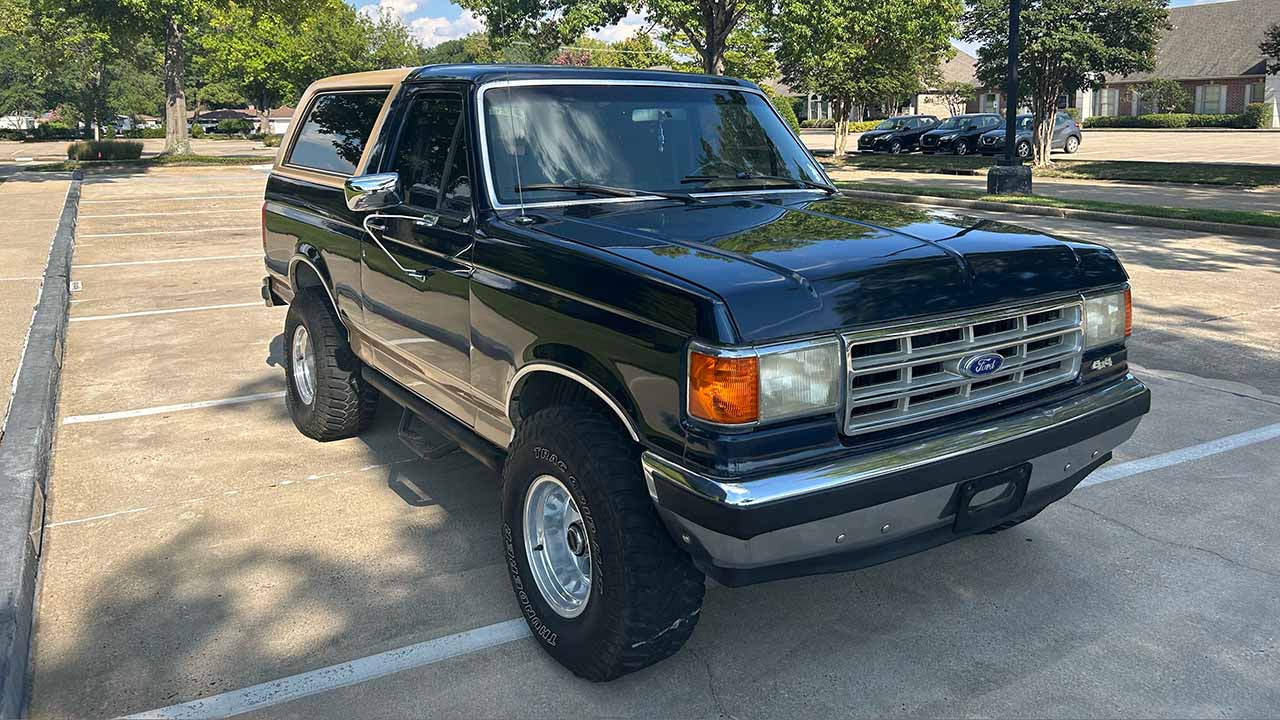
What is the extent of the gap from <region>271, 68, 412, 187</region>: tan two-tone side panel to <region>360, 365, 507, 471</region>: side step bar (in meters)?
1.03

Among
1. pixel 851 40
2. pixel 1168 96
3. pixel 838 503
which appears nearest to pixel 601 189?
pixel 838 503

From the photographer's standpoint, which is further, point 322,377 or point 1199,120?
point 1199,120

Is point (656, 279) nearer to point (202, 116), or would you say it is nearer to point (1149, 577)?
point (1149, 577)

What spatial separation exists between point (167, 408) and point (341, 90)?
256cm

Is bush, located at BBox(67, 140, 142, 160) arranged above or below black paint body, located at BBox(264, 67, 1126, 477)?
above

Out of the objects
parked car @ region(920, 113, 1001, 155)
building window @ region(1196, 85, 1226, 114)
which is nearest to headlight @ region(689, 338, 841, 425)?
parked car @ region(920, 113, 1001, 155)

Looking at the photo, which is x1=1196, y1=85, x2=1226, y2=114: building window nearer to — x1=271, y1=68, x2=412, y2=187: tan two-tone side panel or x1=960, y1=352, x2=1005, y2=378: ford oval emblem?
x1=271, y1=68, x2=412, y2=187: tan two-tone side panel

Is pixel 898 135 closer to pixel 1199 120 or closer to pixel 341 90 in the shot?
pixel 1199 120

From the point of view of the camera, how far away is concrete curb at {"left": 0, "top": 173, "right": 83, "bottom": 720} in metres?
3.51

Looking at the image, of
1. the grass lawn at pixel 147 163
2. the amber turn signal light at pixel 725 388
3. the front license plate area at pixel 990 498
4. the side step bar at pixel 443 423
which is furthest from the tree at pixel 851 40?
the amber turn signal light at pixel 725 388

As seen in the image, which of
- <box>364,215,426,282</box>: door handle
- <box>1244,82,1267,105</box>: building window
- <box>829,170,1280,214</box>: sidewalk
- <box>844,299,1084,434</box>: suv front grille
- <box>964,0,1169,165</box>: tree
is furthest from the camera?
<box>1244,82,1267,105</box>: building window

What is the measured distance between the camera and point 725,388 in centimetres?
290

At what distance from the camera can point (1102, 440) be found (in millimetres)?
3734

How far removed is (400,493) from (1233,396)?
525 centimetres
